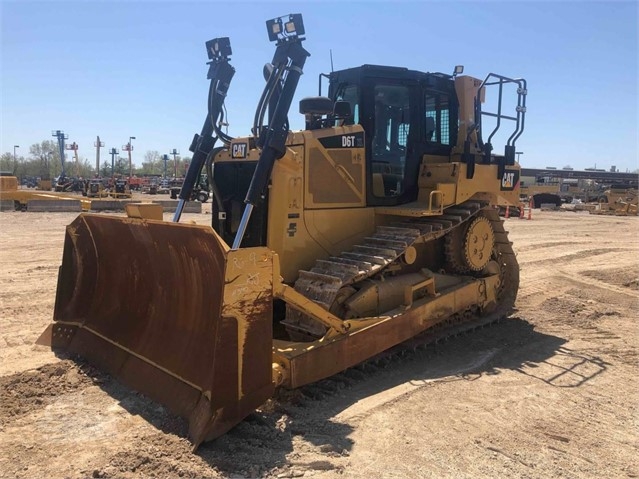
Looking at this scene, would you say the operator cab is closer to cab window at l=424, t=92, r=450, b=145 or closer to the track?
cab window at l=424, t=92, r=450, b=145

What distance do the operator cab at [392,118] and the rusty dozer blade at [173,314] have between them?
2499 mm

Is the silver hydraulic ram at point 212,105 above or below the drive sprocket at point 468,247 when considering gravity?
above

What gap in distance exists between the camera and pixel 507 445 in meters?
3.87

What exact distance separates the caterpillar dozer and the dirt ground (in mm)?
246

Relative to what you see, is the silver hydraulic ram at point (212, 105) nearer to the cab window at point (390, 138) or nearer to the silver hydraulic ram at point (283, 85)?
the silver hydraulic ram at point (283, 85)

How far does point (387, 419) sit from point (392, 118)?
3.68 metres

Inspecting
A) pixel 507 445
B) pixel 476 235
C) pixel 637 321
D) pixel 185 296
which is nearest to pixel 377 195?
pixel 476 235

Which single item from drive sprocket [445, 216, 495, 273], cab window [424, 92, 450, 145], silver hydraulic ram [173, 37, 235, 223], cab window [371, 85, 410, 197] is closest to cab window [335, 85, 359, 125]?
cab window [371, 85, 410, 197]

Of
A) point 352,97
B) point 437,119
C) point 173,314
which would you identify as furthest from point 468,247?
point 173,314

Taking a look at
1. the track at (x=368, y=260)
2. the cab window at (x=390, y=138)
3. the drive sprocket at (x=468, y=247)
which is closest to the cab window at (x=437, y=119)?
the cab window at (x=390, y=138)

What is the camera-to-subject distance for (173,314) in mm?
4641

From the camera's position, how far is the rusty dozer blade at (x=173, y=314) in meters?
3.77

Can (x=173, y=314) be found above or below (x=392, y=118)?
below

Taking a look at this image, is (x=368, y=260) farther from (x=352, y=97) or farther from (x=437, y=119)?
(x=437, y=119)
